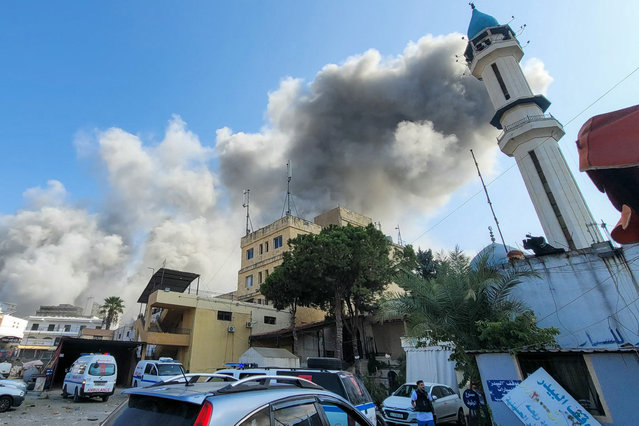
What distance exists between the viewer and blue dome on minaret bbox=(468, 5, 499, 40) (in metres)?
33.0

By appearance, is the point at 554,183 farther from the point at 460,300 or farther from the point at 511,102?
the point at 460,300

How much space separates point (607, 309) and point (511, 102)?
21397 mm

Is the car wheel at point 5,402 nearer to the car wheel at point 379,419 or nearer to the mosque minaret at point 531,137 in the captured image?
the car wheel at point 379,419

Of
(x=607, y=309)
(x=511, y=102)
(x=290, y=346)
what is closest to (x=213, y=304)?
(x=290, y=346)

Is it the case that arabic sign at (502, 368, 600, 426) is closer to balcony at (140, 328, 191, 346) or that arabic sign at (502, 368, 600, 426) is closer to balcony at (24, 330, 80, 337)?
balcony at (140, 328, 191, 346)

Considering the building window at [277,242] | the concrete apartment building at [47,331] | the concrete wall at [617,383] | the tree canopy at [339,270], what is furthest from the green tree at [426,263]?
the concrete apartment building at [47,331]

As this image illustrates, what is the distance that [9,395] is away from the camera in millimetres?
11297

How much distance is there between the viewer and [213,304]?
95.2 ft

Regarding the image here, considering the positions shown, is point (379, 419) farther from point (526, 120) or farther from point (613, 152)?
point (526, 120)

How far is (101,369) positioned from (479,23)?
40540mm

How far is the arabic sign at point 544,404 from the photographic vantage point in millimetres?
7023

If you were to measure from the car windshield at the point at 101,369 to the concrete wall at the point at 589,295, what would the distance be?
17.7 m

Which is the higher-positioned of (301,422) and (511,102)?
(511,102)

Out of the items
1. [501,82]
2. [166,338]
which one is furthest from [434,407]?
[501,82]
